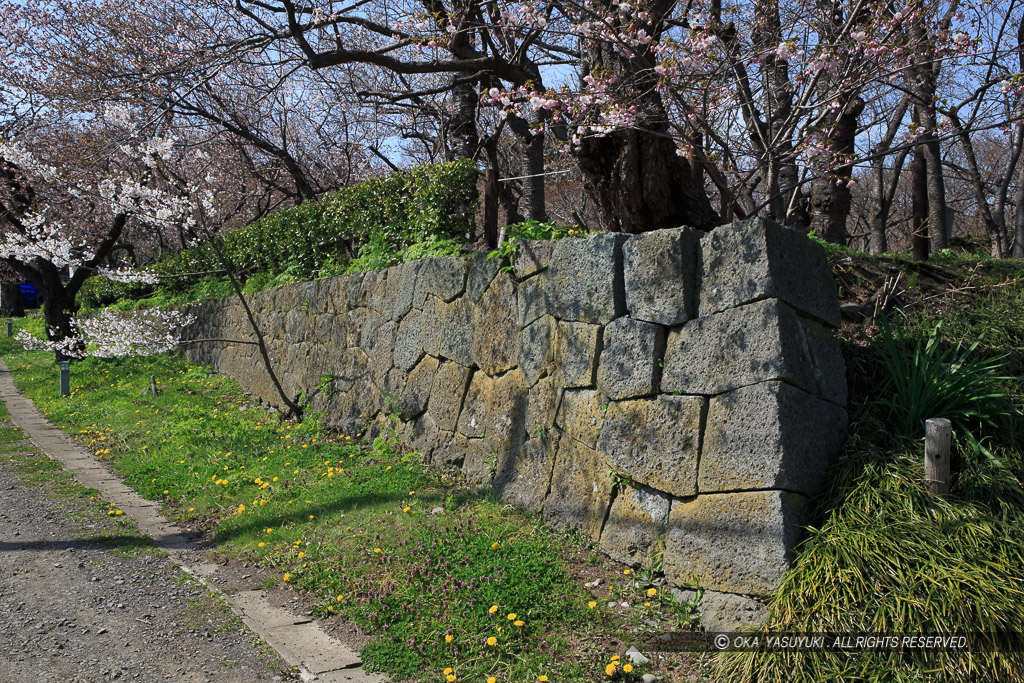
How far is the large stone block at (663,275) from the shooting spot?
3.69 meters

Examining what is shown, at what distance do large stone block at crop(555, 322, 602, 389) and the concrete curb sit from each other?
204 centimetres

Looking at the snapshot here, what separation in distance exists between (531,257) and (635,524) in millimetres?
2035

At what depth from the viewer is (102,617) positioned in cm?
374

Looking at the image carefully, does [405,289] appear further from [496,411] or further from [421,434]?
[496,411]

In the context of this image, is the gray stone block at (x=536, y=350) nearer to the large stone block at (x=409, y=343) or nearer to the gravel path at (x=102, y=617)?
the large stone block at (x=409, y=343)

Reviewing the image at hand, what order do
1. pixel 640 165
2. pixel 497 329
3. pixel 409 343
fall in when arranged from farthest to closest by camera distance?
pixel 409 343 → pixel 497 329 → pixel 640 165

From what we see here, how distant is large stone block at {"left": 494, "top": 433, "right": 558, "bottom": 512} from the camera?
178 inches

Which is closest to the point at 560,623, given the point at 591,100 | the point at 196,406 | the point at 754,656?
the point at 754,656

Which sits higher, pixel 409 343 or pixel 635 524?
pixel 409 343

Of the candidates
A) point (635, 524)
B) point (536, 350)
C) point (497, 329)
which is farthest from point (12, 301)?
point (635, 524)

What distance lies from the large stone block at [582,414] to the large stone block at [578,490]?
0.07 metres

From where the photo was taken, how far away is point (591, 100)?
469 centimetres

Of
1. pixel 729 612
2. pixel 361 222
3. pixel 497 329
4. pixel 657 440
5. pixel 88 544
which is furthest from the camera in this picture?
pixel 361 222

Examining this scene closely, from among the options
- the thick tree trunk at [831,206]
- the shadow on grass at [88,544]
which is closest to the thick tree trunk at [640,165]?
the thick tree trunk at [831,206]
